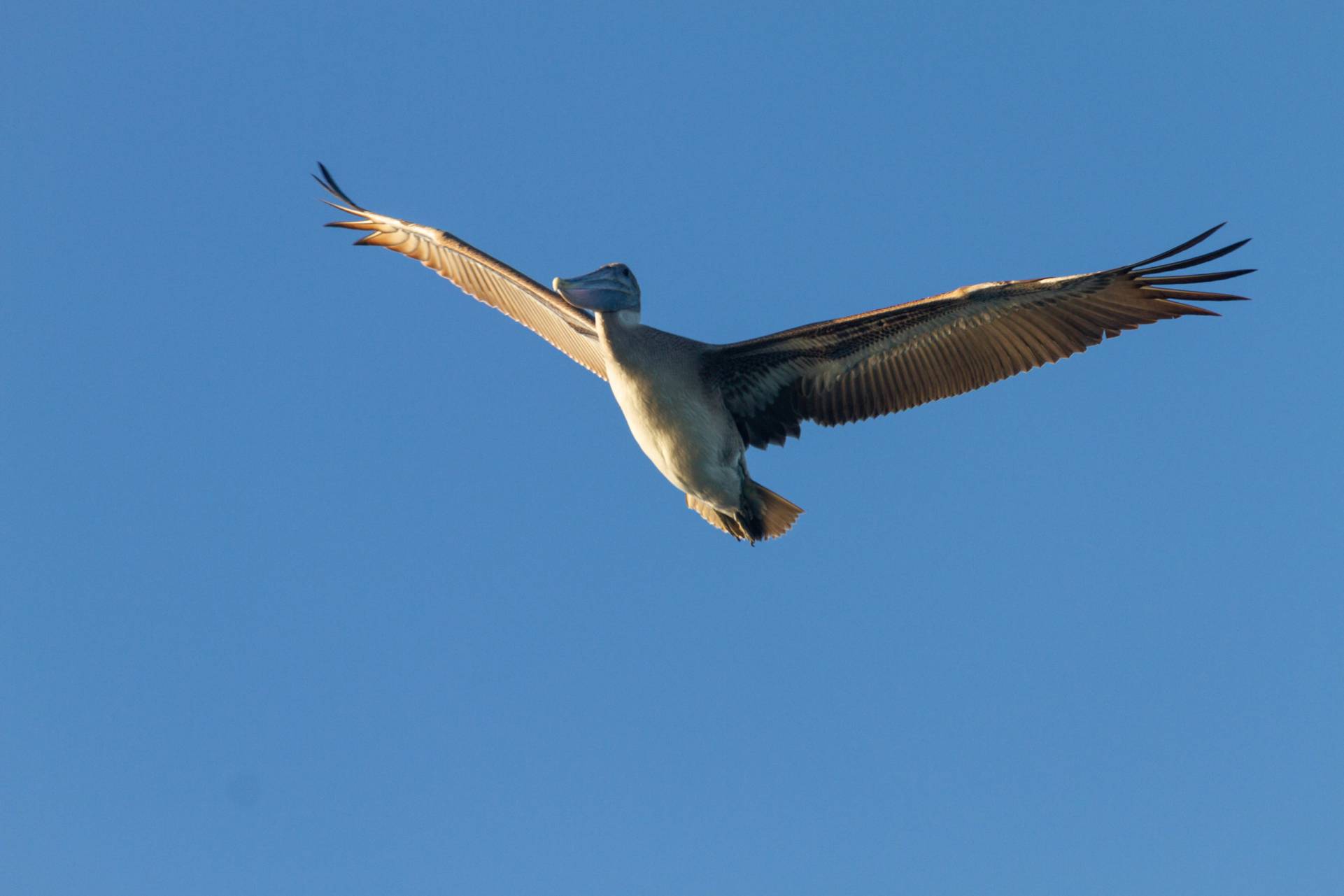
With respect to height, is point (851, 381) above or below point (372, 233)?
below

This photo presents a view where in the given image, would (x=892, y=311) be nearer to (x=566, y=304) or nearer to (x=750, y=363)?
(x=750, y=363)

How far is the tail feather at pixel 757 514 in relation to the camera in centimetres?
1137

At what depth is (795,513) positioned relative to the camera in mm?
11422

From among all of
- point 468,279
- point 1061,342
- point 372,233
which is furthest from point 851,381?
point 372,233

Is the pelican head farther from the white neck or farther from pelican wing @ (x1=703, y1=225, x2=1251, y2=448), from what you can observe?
pelican wing @ (x1=703, y1=225, x2=1251, y2=448)

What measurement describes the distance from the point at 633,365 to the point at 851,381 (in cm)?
204

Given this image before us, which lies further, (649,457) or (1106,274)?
(649,457)

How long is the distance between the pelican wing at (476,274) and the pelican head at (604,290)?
1043mm

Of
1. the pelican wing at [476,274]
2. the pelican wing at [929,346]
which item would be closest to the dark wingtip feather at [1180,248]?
the pelican wing at [929,346]

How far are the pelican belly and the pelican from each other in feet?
0.04

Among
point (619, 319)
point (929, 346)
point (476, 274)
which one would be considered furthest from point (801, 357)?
point (476, 274)

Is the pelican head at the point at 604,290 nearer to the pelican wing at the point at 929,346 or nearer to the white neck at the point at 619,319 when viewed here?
the white neck at the point at 619,319

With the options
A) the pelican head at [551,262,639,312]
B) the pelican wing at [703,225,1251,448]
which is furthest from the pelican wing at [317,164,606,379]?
the pelican wing at [703,225,1251,448]

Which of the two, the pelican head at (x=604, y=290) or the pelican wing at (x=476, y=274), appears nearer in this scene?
the pelican head at (x=604, y=290)
